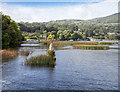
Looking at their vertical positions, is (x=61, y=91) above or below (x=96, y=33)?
below

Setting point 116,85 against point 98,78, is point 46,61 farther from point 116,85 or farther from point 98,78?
point 116,85

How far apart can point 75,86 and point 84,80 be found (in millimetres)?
2064

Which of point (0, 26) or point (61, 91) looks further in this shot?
point (0, 26)

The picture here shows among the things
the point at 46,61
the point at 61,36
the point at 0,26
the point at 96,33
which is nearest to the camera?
the point at 46,61

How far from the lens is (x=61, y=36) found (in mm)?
146375

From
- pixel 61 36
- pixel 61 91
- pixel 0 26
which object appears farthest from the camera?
pixel 61 36

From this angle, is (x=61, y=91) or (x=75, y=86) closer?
(x=61, y=91)

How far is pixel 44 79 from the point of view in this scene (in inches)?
613

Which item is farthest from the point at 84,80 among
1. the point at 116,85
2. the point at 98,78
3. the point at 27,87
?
the point at 27,87

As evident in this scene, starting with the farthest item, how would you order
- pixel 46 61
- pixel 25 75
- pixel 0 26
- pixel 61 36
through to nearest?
1. pixel 61 36
2. pixel 0 26
3. pixel 46 61
4. pixel 25 75

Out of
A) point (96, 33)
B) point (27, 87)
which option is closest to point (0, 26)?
point (27, 87)

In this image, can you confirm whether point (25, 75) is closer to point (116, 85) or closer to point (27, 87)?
point (27, 87)

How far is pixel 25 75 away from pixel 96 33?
182086 millimetres

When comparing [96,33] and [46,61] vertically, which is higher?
[96,33]
